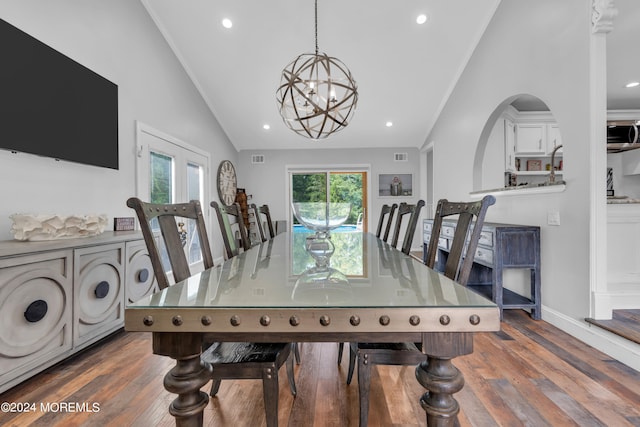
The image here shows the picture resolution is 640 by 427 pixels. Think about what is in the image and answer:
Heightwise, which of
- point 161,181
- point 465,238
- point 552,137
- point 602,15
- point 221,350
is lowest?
point 221,350

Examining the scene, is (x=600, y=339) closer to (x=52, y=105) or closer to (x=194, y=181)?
(x=52, y=105)

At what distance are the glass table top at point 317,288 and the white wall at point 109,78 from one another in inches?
74.4

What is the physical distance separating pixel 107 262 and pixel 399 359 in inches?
84.5

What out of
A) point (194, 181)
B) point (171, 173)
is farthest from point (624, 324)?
point (194, 181)

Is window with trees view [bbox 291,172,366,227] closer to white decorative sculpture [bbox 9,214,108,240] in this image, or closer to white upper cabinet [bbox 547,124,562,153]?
white upper cabinet [bbox 547,124,562,153]

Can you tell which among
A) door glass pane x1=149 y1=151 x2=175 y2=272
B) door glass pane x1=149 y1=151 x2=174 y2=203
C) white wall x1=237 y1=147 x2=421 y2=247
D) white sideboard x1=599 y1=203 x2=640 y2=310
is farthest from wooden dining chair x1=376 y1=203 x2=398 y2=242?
white wall x1=237 y1=147 x2=421 y2=247

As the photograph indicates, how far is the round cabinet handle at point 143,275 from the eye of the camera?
2.67 metres

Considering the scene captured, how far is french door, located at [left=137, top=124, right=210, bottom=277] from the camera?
3.56m

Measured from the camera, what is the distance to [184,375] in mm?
843

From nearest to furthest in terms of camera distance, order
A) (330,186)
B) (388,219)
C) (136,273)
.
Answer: (136,273) < (388,219) < (330,186)

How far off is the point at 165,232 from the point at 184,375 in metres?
0.60

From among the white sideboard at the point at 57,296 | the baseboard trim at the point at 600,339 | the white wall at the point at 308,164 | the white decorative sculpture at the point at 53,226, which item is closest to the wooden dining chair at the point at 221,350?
the white sideboard at the point at 57,296

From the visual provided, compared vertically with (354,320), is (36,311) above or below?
below

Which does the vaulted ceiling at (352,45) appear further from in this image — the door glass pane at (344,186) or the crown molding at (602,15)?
the door glass pane at (344,186)
